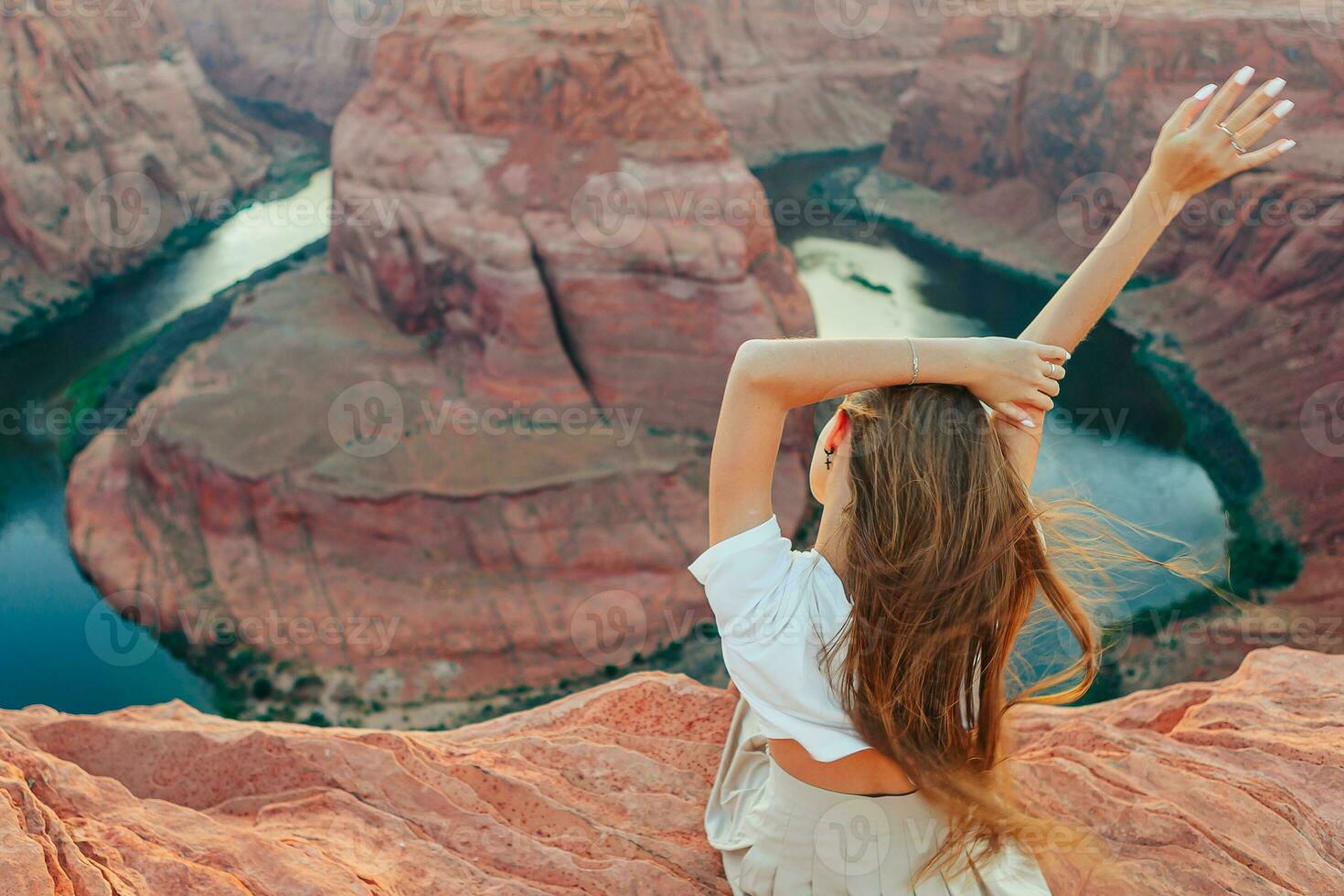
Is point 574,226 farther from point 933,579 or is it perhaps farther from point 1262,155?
point 933,579

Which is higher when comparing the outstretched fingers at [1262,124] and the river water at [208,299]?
the outstretched fingers at [1262,124]

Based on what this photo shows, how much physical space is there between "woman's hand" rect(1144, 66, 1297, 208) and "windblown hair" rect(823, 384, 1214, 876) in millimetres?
933

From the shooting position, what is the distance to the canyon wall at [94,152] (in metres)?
27.1

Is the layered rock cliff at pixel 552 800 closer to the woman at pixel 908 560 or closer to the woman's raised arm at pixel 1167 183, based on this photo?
the woman at pixel 908 560

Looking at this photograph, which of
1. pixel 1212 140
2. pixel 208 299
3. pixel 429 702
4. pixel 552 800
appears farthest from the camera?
pixel 208 299

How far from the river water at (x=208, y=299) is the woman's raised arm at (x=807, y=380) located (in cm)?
88

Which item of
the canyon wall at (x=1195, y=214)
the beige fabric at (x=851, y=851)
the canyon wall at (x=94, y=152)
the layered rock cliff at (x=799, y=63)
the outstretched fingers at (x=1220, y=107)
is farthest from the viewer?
the layered rock cliff at (x=799, y=63)

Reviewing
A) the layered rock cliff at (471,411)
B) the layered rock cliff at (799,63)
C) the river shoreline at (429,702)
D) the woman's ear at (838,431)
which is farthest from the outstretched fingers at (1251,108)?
the layered rock cliff at (799,63)

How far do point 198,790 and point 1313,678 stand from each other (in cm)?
557

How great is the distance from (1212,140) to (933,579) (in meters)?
1.49

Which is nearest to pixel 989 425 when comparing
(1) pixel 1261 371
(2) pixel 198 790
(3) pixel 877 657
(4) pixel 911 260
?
(3) pixel 877 657

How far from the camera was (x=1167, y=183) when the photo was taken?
299cm

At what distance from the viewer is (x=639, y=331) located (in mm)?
17859

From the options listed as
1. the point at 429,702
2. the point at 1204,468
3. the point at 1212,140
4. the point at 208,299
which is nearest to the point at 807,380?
the point at 1212,140
